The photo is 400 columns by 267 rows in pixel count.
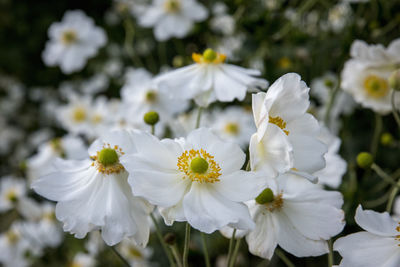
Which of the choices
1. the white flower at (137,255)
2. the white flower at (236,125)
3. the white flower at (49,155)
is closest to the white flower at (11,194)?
the white flower at (49,155)

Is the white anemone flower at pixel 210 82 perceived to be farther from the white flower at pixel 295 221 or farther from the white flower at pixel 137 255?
the white flower at pixel 137 255

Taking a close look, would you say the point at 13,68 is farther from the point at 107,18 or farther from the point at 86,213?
the point at 86,213

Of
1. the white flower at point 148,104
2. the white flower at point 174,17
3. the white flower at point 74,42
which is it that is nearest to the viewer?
the white flower at point 148,104

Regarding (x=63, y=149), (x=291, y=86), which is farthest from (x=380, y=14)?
(x=63, y=149)

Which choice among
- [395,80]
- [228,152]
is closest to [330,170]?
[395,80]

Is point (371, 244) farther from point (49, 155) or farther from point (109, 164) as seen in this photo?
point (49, 155)

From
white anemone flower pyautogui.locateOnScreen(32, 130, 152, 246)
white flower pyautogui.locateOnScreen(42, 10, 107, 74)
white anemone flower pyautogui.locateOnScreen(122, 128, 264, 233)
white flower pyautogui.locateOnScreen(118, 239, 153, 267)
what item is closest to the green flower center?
white anemone flower pyautogui.locateOnScreen(122, 128, 264, 233)
